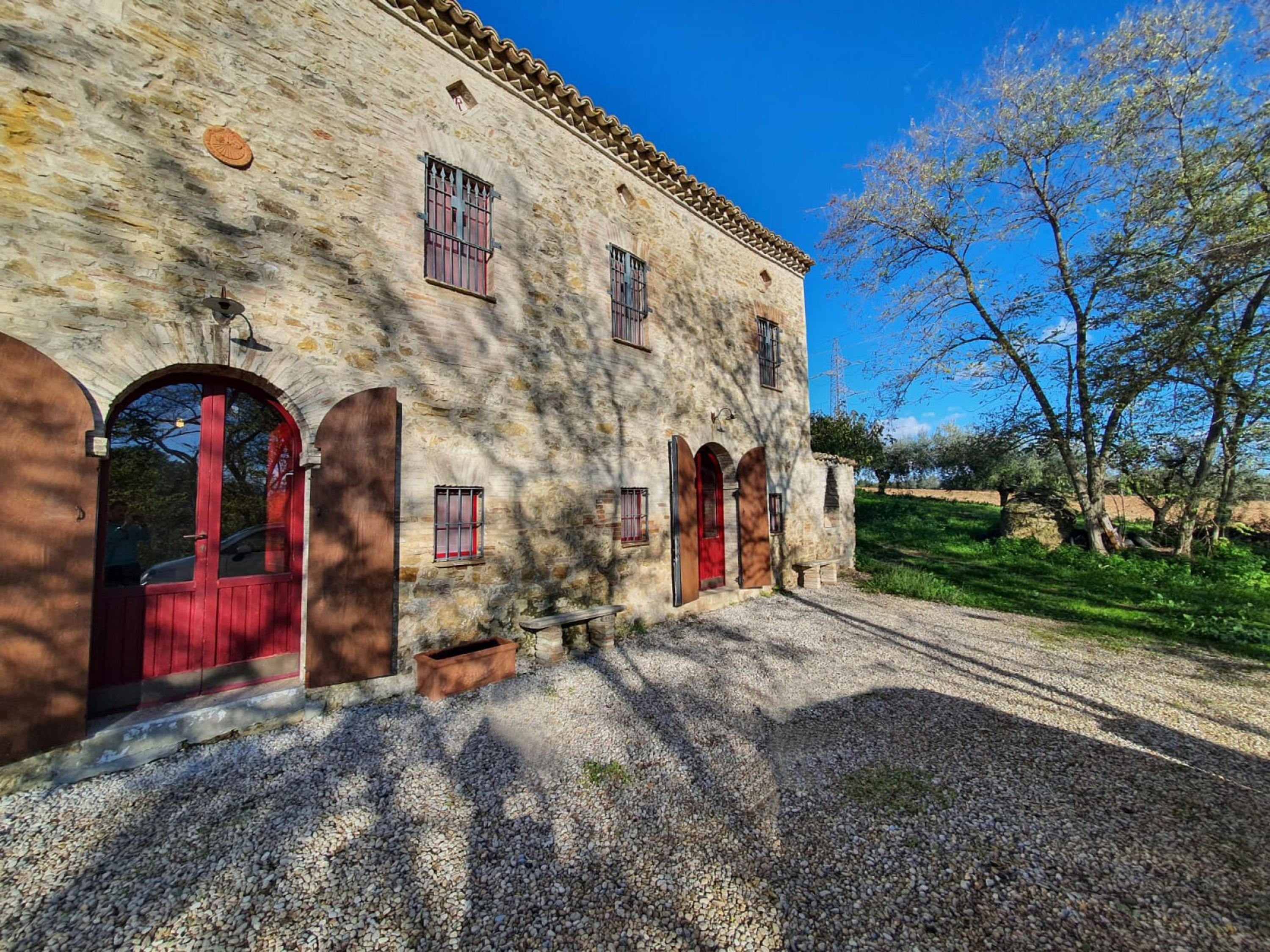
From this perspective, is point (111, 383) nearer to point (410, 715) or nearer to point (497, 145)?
point (410, 715)

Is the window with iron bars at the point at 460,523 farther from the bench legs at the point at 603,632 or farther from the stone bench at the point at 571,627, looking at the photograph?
the bench legs at the point at 603,632

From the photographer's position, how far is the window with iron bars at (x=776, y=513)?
938cm

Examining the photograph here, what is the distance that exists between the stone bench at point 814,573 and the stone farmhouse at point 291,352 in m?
4.27

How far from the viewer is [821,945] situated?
6.44 ft

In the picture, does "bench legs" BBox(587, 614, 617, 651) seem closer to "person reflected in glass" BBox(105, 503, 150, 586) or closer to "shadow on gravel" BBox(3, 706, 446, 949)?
"shadow on gravel" BBox(3, 706, 446, 949)

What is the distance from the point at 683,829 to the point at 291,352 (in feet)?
15.0

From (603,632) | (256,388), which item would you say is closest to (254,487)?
(256,388)

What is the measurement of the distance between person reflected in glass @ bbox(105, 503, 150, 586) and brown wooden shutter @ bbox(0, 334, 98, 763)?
15.6 inches

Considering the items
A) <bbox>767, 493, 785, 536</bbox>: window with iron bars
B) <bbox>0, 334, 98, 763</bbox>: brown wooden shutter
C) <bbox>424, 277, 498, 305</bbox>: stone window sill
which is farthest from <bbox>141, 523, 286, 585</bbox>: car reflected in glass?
<bbox>767, 493, 785, 536</bbox>: window with iron bars

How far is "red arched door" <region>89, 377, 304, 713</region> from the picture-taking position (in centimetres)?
351

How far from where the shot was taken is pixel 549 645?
17.1 feet

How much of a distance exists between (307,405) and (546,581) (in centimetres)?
299

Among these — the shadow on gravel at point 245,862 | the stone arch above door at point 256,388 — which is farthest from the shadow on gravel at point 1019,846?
the stone arch above door at point 256,388

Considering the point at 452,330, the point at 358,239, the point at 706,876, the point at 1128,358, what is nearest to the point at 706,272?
the point at 452,330
